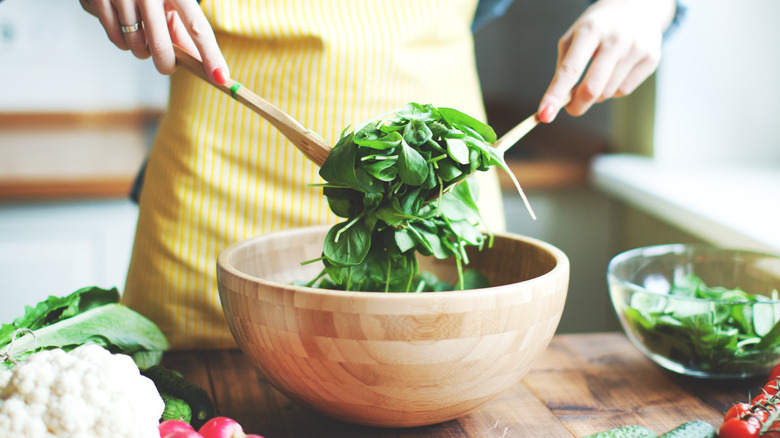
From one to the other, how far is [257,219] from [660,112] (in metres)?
1.19

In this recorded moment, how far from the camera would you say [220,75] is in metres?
0.81

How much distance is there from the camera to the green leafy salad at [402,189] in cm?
69

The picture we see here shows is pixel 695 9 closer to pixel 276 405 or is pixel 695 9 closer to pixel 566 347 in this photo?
pixel 566 347

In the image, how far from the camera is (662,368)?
0.93 m

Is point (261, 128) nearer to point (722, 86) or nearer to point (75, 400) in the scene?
point (75, 400)

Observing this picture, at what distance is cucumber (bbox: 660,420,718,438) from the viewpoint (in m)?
0.71

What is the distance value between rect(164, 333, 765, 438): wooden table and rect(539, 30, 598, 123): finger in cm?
33

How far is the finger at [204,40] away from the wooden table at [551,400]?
369 millimetres

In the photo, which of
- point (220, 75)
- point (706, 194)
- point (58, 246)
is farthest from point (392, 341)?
point (58, 246)

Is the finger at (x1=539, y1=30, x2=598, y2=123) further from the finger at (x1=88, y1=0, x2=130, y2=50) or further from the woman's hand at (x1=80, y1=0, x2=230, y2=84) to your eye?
the finger at (x1=88, y1=0, x2=130, y2=50)

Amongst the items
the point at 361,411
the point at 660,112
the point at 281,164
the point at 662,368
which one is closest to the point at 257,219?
the point at 281,164

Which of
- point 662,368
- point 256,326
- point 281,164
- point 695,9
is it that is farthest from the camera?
Result: point 695,9

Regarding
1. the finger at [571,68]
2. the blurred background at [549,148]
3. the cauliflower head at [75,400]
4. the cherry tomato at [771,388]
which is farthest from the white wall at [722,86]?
the cauliflower head at [75,400]

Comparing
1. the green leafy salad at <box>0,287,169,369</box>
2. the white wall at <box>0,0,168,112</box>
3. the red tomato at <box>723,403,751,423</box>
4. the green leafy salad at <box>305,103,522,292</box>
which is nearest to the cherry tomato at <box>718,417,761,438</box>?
the red tomato at <box>723,403,751,423</box>
